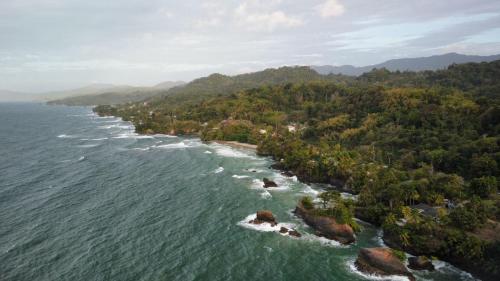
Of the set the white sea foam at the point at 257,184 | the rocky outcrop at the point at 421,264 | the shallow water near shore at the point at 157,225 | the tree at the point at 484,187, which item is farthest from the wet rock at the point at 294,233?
the tree at the point at 484,187

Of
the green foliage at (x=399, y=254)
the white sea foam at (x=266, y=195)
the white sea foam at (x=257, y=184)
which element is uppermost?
the white sea foam at (x=257, y=184)

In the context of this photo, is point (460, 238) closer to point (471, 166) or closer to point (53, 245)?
point (471, 166)

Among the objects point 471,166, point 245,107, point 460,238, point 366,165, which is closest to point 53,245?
point 460,238

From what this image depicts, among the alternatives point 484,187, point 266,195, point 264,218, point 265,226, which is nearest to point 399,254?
point 265,226

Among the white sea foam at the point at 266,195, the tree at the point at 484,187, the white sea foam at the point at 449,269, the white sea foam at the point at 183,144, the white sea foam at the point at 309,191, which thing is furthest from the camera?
the white sea foam at the point at 183,144

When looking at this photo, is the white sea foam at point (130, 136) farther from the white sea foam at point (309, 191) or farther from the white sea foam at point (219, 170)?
the white sea foam at point (309, 191)

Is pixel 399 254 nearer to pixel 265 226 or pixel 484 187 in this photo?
pixel 265 226
